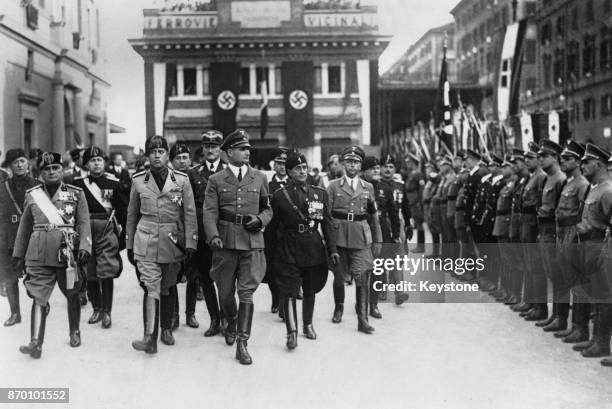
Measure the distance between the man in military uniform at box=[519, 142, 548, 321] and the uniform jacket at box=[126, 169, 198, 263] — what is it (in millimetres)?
3889

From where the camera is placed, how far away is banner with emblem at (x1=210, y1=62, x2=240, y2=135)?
10562 mm

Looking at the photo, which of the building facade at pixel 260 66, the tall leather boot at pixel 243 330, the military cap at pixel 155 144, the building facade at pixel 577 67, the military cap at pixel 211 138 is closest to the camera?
the tall leather boot at pixel 243 330

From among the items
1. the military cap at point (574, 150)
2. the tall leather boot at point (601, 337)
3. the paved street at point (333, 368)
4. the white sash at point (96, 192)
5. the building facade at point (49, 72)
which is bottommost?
the paved street at point (333, 368)

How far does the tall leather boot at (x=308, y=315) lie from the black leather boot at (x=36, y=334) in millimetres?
2454

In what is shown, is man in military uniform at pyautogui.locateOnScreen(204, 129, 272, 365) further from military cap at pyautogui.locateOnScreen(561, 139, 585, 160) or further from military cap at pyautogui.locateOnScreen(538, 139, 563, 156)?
military cap at pyautogui.locateOnScreen(538, 139, 563, 156)

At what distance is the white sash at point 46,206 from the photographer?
591 cm

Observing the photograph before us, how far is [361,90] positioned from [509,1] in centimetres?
361

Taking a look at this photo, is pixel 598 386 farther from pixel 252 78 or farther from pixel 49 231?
pixel 252 78

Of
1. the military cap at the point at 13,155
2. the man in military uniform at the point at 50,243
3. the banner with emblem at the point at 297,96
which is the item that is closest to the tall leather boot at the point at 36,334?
the man in military uniform at the point at 50,243

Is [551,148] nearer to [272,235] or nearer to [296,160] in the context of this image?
[296,160]

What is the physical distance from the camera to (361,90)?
13.3 m

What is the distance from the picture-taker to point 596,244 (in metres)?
5.77

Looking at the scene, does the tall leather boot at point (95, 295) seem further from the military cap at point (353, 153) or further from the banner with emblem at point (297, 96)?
→ the banner with emblem at point (297, 96)

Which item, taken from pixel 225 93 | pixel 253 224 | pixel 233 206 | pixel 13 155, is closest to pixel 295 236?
pixel 253 224
